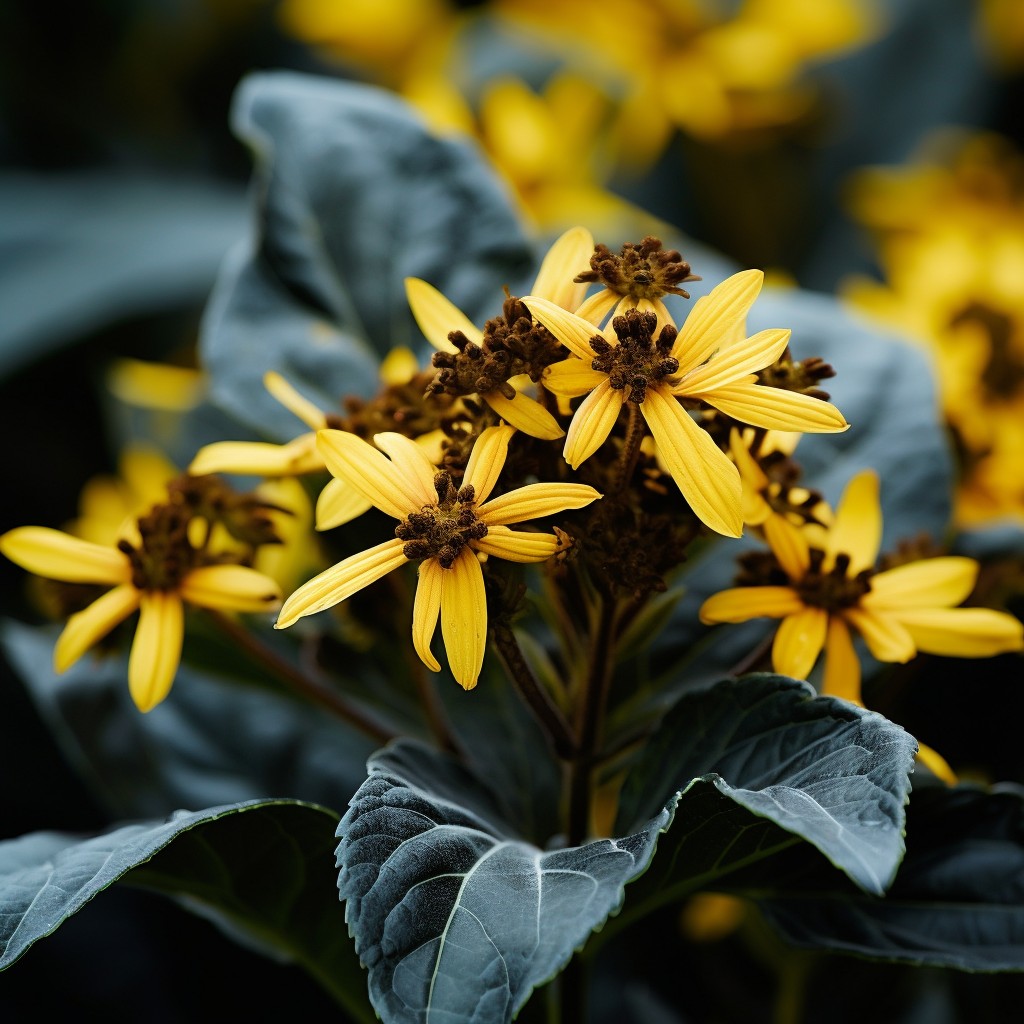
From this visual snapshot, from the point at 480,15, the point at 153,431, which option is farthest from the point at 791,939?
the point at 480,15

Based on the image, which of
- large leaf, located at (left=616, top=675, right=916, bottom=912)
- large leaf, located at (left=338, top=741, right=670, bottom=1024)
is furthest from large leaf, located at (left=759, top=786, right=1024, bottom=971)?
large leaf, located at (left=338, top=741, right=670, bottom=1024)

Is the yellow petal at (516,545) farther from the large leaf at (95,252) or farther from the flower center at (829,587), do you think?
the large leaf at (95,252)

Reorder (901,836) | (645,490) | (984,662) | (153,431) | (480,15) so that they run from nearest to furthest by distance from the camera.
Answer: (901,836) < (645,490) < (984,662) < (153,431) < (480,15)

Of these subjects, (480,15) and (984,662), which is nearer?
(984,662)

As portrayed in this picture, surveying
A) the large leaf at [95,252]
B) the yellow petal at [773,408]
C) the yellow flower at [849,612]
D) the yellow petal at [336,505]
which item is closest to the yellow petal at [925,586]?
the yellow flower at [849,612]

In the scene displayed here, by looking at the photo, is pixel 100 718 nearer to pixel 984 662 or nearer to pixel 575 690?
pixel 575 690

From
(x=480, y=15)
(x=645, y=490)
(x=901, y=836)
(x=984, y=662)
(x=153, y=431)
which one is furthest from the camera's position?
(x=480, y=15)

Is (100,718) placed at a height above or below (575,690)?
below

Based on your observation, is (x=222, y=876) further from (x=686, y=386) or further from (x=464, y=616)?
(x=686, y=386)
